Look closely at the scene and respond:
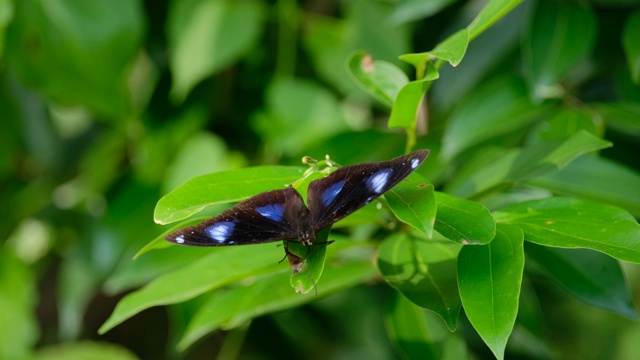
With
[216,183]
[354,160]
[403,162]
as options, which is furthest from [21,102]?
[403,162]

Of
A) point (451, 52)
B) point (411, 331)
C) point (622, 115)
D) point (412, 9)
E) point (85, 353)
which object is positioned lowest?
point (85, 353)

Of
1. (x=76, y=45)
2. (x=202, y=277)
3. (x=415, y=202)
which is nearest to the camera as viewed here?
(x=415, y=202)

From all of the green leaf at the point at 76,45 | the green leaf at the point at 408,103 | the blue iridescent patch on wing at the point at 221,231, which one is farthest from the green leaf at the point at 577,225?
the green leaf at the point at 76,45

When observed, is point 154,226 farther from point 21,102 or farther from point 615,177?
point 615,177

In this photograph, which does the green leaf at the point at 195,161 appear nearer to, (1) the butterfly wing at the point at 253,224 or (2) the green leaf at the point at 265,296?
(2) the green leaf at the point at 265,296

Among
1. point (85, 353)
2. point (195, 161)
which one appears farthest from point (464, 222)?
point (85, 353)

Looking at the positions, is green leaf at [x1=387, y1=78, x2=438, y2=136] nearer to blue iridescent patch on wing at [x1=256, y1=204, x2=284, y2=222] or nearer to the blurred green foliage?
the blurred green foliage

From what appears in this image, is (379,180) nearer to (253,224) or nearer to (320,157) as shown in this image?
(253,224)
